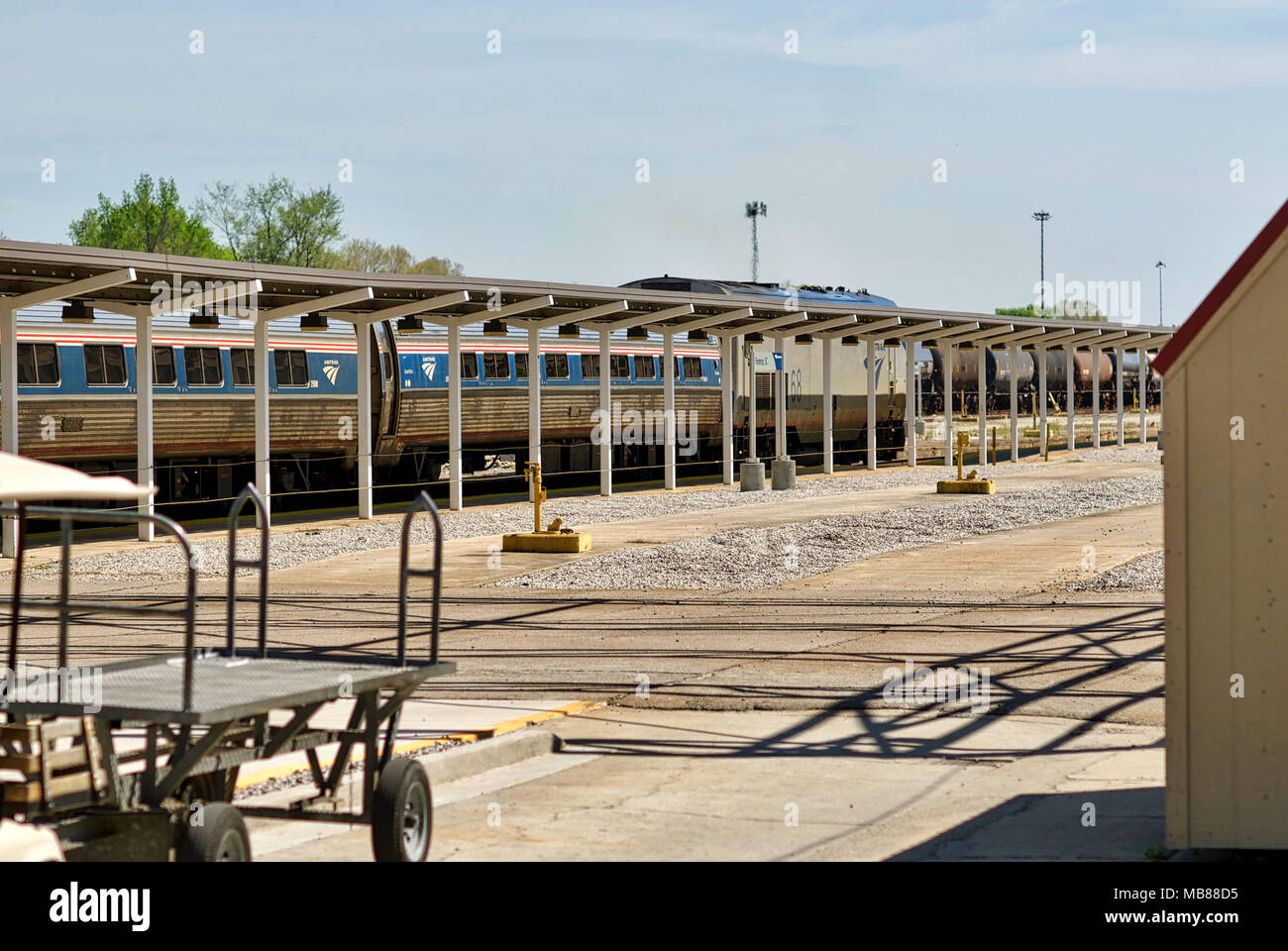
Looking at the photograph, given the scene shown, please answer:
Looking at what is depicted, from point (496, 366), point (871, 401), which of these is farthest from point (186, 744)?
point (871, 401)

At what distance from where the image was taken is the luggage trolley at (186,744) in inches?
223

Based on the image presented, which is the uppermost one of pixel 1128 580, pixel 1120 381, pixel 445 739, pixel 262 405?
pixel 1120 381

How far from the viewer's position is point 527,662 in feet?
43.0

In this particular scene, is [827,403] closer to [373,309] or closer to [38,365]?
[373,309]

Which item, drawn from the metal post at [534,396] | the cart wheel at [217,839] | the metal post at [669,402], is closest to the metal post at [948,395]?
the metal post at [669,402]

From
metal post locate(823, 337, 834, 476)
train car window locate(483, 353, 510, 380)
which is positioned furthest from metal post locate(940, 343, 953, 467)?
train car window locate(483, 353, 510, 380)

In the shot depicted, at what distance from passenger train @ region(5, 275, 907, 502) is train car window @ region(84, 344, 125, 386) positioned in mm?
25

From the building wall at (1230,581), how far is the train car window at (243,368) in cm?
2267

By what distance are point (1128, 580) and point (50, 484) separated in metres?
14.7

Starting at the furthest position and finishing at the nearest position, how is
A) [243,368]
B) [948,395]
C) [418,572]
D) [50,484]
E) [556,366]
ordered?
[948,395]
[556,366]
[243,368]
[418,572]
[50,484]

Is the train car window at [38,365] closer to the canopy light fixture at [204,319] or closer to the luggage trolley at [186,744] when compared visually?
the canopy light fixture at [204,319]

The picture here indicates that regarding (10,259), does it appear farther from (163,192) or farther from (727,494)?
(163,192)

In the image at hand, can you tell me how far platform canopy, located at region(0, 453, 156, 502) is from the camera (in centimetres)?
476

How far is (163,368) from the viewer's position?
25.9 meters
